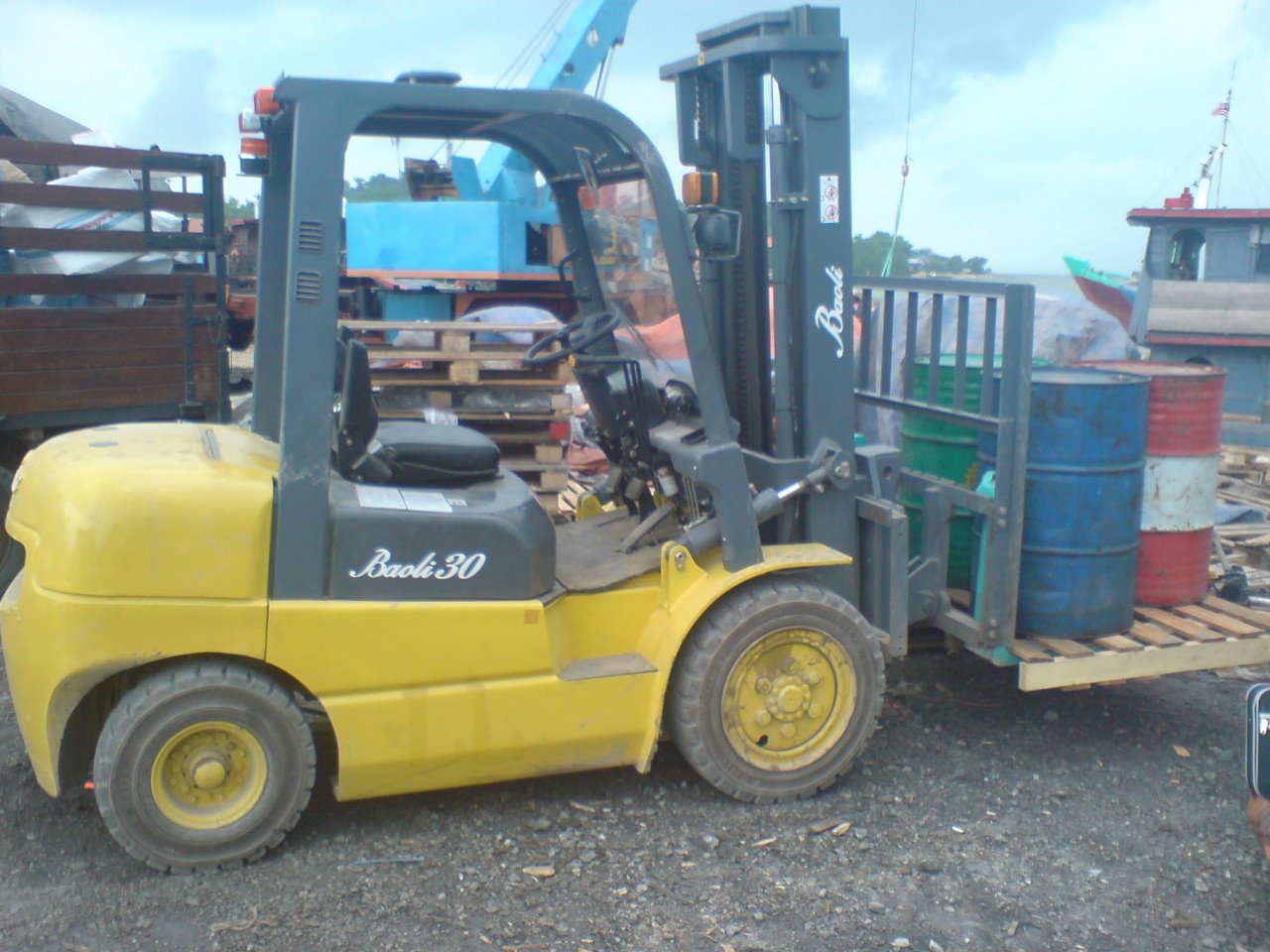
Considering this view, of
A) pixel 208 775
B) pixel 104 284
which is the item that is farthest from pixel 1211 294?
pixel 208 775

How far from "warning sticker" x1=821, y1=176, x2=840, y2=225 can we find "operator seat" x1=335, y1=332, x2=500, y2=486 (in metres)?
1.43

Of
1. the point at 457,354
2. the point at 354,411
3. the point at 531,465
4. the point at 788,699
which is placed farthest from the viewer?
the point at 531,465

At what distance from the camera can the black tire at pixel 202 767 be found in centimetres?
352

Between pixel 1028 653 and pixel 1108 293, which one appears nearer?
pixel 1028 653

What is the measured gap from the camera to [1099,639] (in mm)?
4582

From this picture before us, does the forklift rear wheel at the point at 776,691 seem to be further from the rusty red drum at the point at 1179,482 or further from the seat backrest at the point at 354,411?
the rusty red drum at the point at 1179,482

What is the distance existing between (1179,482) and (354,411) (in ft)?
10.6

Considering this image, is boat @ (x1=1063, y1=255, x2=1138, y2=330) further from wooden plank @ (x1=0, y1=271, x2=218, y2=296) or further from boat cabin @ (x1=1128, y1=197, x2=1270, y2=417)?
wooden plank @ (x1=0, y1=271, x2=218, y2=296)

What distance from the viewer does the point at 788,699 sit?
13.6ft

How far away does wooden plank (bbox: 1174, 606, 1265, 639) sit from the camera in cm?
455

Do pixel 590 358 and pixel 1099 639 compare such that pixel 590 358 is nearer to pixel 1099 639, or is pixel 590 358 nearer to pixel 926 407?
pixel 926 407

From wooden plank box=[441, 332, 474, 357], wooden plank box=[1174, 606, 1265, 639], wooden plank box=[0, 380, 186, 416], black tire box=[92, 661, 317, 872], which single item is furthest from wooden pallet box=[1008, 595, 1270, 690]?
wooden plank box=[0, 380, 186, 416]

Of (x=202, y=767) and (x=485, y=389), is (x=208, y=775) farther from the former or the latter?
(x=485, y=389)

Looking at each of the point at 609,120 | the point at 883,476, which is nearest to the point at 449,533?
the point at 609,120
